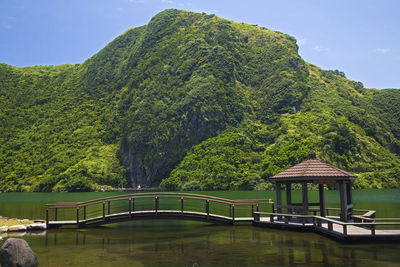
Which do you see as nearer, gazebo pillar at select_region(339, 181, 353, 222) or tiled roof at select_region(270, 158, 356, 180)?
gazebo pillar at select_region(339, 181, 353, 222)

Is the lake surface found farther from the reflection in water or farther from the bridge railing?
the bridge railing

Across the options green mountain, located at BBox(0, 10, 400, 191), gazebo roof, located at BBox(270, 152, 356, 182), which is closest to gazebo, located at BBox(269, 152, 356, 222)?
gazebo roof, located at BBox(270, 152, 356, 182)

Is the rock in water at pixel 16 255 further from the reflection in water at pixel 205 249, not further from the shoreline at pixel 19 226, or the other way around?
the shoreline at pixel 19 226

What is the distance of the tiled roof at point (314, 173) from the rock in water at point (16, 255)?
16030 millimetres

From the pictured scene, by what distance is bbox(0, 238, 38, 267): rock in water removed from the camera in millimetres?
14828

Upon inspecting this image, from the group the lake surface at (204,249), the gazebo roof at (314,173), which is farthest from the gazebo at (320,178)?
the lake surface at (204,249)

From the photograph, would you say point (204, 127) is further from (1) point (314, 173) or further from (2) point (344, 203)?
(2) point (344, 203)

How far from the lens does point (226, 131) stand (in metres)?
156

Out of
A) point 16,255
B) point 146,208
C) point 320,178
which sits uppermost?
point 320,178

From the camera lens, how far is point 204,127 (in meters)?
158

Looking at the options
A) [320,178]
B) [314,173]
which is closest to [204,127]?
[314,173]

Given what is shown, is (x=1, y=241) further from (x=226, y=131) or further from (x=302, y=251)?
(x=226, y=131)

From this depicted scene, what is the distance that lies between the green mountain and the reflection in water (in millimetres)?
98041

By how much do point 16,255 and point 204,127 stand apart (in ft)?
471
